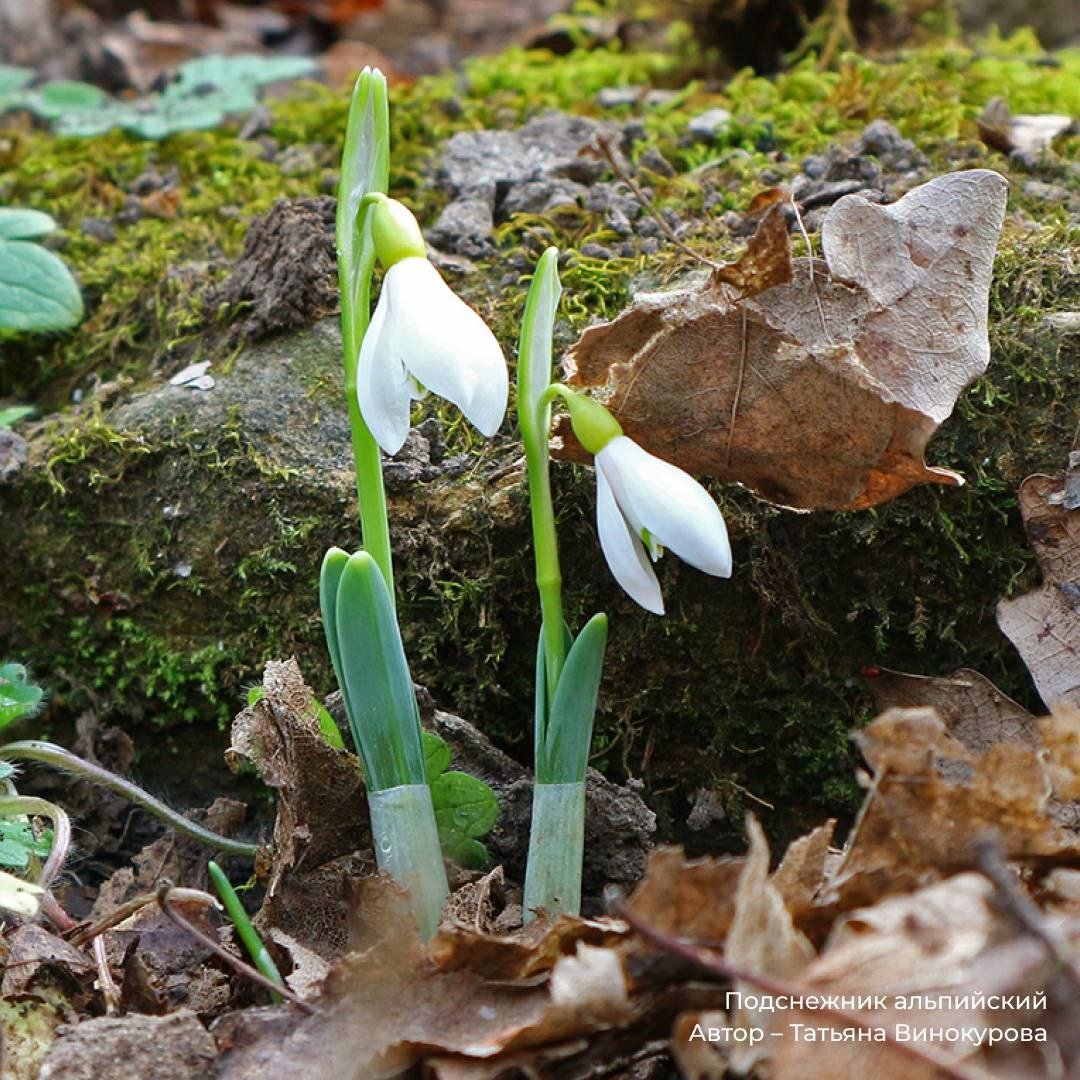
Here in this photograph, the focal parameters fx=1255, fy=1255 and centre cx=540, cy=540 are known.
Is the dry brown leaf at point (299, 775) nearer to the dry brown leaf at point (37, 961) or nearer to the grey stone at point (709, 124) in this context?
the dry brown leaf at point (37, 961)

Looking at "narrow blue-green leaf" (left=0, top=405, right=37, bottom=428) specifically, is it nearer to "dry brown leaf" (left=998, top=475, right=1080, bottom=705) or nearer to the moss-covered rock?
the moss-covered rock

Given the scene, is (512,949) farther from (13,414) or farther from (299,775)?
Result: (13,414)

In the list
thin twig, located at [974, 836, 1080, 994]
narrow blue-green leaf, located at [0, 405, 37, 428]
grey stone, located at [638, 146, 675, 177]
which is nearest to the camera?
thin twig, located at [974, 836, 1080, 994]

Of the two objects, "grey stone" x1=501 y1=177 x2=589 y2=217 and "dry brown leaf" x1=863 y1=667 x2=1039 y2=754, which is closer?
"dry brown leaf" x1=863 y1=667 x2=1039 y2=754

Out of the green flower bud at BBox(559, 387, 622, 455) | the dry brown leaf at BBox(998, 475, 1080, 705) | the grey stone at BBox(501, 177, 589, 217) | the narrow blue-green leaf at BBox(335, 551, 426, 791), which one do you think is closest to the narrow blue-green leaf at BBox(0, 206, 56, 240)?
the grey stone at BBox(501, 177, 589, 217)

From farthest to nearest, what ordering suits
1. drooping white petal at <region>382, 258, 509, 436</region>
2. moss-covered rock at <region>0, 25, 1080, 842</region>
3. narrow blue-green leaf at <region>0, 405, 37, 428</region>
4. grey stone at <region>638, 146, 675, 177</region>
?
grey stone at <region>638, 146, 675, 177</region>, narrow blue-green leaf at <region>0, 405, 37, 428</region>, moss-covered rock at <region>0, 25, 1080, 842</region>, drooping white petal at <region>382, 258, 509, 436</region>

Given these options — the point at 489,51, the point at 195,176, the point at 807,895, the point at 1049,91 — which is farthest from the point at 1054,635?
the point at 489,51
